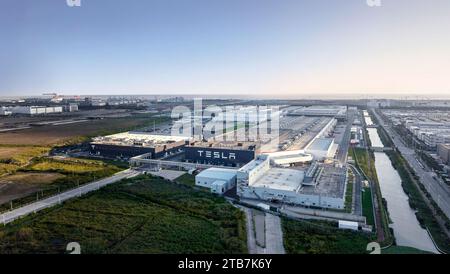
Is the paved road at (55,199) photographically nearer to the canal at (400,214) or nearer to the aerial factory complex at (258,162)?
the aerial factory complex at (258,162)

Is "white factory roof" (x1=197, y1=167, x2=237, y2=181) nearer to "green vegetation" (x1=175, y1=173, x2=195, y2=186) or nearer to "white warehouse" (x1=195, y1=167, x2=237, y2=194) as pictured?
"white warehouse" (x1=195, y1=167, x2=237, y2=194)

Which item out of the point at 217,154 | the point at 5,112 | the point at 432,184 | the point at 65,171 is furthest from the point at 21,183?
the point at 5,112

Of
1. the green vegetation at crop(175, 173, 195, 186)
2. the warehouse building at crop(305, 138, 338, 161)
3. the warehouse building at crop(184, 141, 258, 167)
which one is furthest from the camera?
the warehouse building at crop(305, 138, 338, 161)

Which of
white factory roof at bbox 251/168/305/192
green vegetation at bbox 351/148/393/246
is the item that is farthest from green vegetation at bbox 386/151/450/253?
white factory roof at bbox 251/168/305/192

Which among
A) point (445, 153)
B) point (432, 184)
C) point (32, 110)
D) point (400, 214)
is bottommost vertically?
point (400, 214)

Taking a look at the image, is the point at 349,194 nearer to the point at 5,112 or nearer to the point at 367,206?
the point at 367,206
